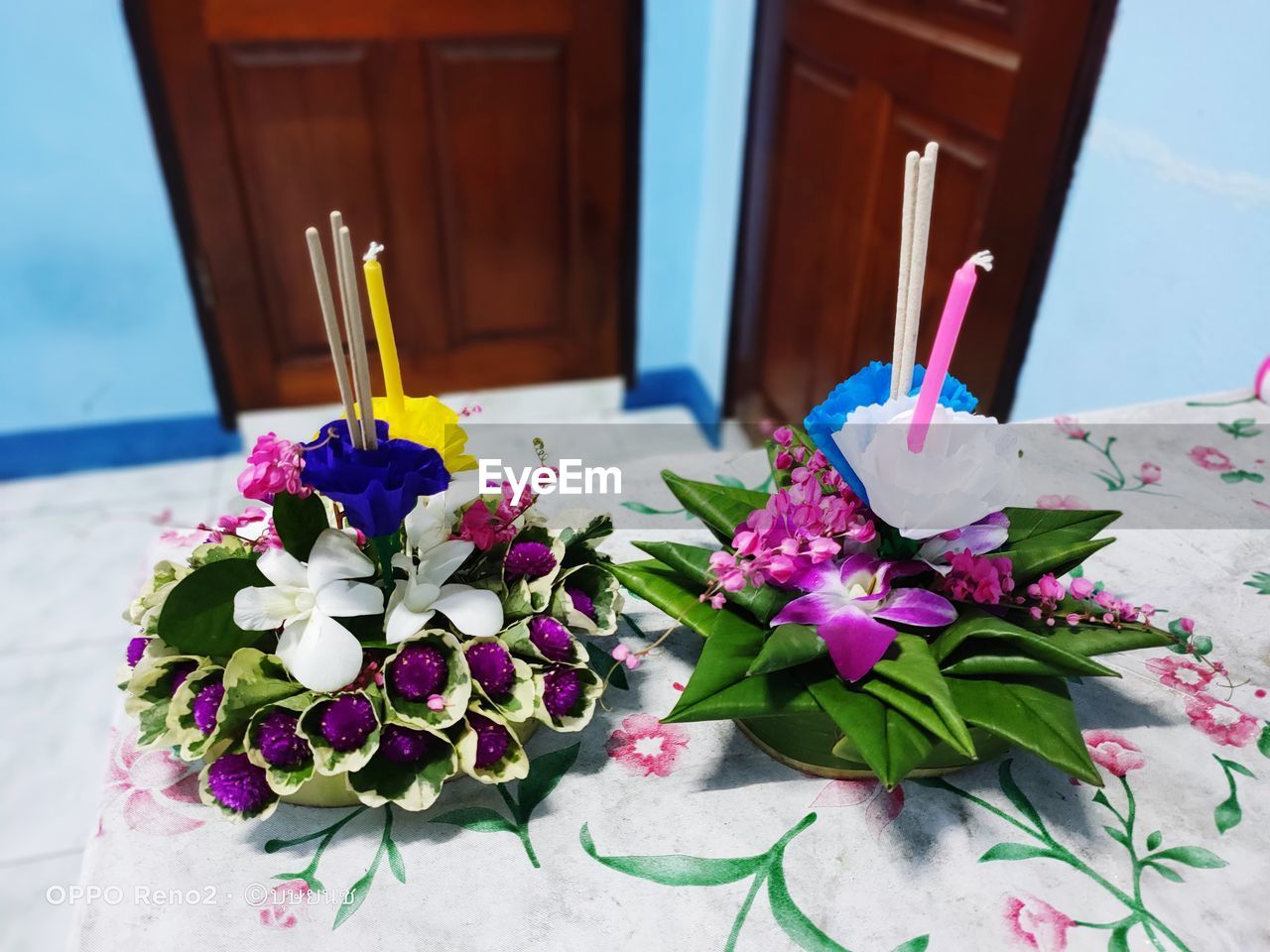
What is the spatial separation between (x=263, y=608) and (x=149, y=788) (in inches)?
6.3

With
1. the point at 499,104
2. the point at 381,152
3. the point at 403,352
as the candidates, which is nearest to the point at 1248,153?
the point at 499,104

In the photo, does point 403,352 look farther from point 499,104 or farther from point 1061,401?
point 1061,401

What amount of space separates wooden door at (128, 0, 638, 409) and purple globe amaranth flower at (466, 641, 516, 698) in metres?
1.61

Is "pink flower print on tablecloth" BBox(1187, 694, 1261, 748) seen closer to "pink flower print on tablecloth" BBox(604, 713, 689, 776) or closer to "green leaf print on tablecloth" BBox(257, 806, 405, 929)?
"pink flower print on tablecloth" BBox(604, 713, 689, 776)

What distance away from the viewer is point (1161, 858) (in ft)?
1.80

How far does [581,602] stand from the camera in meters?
0.62

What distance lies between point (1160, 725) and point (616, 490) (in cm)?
47

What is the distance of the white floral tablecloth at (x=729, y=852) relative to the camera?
514 mm

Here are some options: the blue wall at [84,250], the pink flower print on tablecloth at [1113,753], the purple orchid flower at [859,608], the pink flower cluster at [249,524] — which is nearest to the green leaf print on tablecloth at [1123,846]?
the pink flower print on tablecloth at [1113,753]

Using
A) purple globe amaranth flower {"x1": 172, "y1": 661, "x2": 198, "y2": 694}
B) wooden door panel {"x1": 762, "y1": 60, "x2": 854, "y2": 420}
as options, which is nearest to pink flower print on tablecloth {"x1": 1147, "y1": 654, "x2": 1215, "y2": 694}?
purple globe amaranth flower {"x1": 172, "y1": 661, "x2": 198, "y2": 694}

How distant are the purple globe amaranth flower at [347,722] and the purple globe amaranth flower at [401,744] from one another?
0.02 meters

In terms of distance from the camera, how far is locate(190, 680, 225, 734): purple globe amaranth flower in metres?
0.53

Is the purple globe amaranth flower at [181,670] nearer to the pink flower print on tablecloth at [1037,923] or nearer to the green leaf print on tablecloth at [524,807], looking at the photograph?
the green leaf print on tablecloth at [524,807]

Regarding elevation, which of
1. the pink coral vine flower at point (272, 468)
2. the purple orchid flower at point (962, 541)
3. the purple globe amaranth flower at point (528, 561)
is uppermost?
the pink coral vine flower at point (272, 468)
